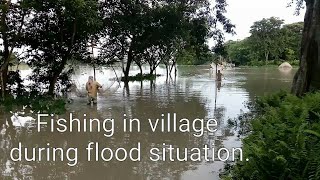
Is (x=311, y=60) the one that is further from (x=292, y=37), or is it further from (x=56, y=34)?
(x=292, y=37)

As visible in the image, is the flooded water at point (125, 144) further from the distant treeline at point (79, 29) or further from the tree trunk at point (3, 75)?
the distant treeline at point (79, 29)

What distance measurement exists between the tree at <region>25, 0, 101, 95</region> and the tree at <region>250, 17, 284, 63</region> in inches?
2642

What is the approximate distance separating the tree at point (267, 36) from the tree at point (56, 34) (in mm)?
67113

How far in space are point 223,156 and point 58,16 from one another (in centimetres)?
1092

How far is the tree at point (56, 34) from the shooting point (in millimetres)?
14210

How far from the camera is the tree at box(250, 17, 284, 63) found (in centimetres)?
8019

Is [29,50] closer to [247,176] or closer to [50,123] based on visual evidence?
[50,123]

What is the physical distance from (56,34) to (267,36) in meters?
70.2

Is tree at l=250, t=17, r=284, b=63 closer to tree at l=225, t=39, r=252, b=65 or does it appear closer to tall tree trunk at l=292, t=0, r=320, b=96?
tree at l=225, t=39, r=252, b=65

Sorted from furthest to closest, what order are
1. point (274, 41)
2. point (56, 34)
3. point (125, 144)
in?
point (274, 41) → point (56, 34) → point (125, 144)

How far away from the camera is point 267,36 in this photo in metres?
80.8

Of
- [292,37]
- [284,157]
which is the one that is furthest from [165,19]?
[292,37]

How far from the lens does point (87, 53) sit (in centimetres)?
2044

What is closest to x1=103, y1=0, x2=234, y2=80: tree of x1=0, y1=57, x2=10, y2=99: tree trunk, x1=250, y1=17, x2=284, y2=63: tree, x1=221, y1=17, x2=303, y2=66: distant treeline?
x1=0, y1=57, x2=10, y2=99: tree trunk
